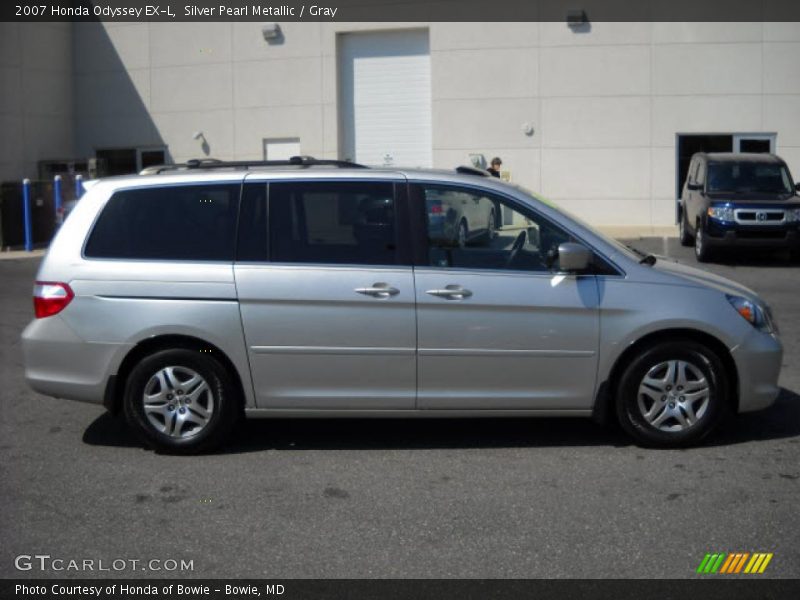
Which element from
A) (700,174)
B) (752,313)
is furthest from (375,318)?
(700,174)

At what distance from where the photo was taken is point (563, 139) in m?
24.2

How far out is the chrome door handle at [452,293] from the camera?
245 inches

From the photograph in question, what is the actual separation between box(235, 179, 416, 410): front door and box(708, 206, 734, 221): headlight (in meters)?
11.8

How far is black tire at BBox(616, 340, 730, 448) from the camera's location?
6.30 meters

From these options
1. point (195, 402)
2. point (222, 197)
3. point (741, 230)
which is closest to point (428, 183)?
point (222, 197)

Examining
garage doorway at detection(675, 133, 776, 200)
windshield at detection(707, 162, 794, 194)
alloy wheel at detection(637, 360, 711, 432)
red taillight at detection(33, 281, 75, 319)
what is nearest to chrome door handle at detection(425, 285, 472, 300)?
alloy wheel at detection(637, 360, 711, 432)

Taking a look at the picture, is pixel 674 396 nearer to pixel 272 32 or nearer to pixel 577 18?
pixel 577 18

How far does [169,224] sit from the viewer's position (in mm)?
6492

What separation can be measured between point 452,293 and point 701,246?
1223 centimetres

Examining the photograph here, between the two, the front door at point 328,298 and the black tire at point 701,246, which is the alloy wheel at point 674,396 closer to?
the front door at point 328,298

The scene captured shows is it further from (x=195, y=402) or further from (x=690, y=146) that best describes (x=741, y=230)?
(x=195, y=402)

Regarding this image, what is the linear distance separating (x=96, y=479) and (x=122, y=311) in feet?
3.44
